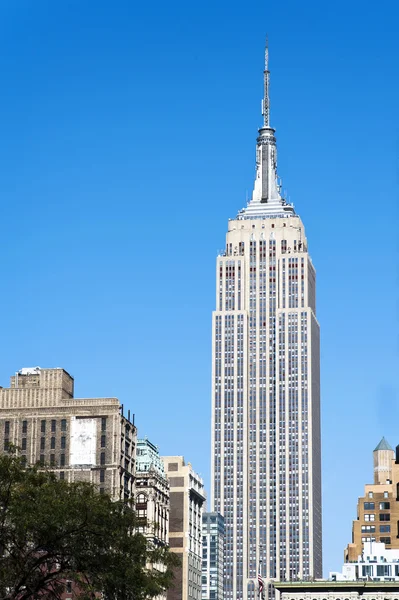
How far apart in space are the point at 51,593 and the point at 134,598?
18.9 ft

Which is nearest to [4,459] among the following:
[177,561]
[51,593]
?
[51,593]

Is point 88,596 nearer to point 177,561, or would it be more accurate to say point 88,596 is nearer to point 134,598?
point 134,598

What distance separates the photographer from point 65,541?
9181 centimetres

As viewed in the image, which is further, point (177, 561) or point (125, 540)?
point (177, 561)

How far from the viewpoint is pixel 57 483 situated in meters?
96.5

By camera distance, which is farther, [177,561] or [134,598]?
[177,561]

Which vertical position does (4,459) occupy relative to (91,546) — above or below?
above

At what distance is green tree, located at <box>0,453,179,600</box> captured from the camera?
9056cm

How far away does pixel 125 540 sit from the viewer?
3713 inches

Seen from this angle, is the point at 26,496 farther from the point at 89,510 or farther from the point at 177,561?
the point at 177,561

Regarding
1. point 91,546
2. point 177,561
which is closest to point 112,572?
point 91,546

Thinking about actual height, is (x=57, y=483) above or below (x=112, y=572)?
above

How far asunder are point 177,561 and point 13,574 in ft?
47.7

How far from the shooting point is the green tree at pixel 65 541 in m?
90.6
